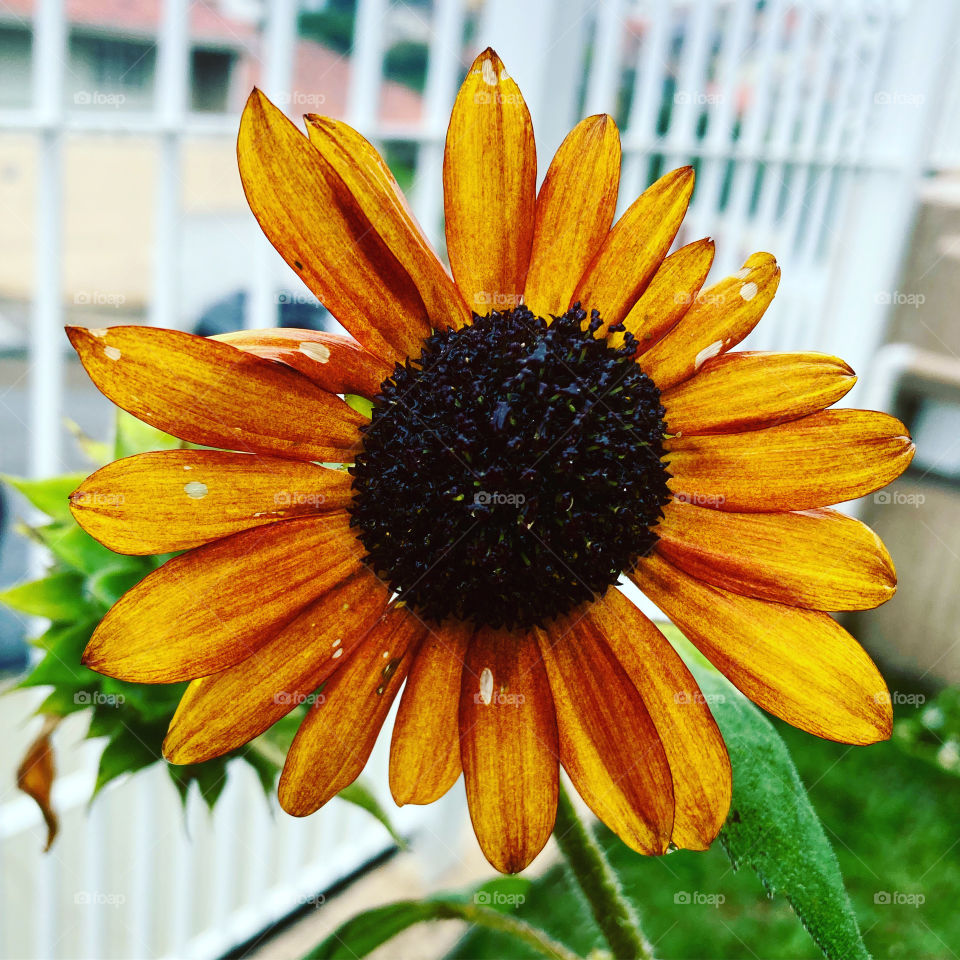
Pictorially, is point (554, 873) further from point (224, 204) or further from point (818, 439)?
point (224, 204)

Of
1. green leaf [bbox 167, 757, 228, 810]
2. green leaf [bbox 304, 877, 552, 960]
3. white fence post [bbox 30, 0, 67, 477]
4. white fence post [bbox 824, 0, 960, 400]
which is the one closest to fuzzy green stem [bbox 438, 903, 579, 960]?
green leaf [bbox 304, 877, 552, 960]

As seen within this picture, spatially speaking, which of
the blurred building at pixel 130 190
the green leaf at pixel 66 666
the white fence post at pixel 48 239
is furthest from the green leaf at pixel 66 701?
the blurred building at pixel 130 190

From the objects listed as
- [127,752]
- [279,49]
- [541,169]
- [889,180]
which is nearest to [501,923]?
[127,752]

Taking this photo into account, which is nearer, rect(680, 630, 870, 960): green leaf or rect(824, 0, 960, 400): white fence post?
rect(680, 630, 870, 960): green leaf

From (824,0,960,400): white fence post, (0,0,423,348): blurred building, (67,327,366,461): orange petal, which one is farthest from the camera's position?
(0,0,423,348): blurred building

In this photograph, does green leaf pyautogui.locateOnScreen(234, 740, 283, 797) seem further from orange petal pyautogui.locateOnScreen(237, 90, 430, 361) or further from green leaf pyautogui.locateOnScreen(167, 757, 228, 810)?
orange petal pyautogui.locateOnScreen(237, 90, 430, 361)

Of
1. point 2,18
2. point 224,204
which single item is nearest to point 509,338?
point 2,18
